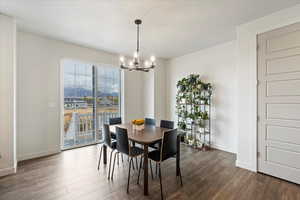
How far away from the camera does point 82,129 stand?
435 cm

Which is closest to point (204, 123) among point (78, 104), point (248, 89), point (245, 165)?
point (245, 165)

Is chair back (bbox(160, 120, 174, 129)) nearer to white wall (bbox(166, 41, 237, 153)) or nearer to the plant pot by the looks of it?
the plant pot

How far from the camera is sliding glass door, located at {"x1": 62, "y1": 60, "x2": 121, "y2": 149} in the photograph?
4.09 metres

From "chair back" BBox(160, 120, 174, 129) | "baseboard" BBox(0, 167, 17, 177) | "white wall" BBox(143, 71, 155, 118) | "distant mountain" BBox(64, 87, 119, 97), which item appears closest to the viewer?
"baseboard" BBox(0, 167, 17, 177)

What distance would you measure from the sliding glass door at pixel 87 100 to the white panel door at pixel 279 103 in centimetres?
390

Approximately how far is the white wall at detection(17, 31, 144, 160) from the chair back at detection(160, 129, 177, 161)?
2914 millimetres

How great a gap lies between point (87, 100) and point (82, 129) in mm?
853

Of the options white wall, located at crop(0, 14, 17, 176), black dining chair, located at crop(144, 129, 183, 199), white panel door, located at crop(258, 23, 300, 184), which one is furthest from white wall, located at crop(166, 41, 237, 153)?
white wall, located at crop(0, 14, 17, 176)

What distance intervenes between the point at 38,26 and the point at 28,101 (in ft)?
5.24

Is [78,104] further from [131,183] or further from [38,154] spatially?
[131,183]

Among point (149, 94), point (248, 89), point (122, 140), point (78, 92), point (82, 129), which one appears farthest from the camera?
point (149, 94)

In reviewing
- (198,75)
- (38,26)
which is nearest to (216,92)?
(198,75)

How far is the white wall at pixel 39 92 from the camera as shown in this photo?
322 cm

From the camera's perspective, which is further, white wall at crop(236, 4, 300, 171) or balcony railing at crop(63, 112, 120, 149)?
balcony railing at crop(63, 112, 120, 149)
